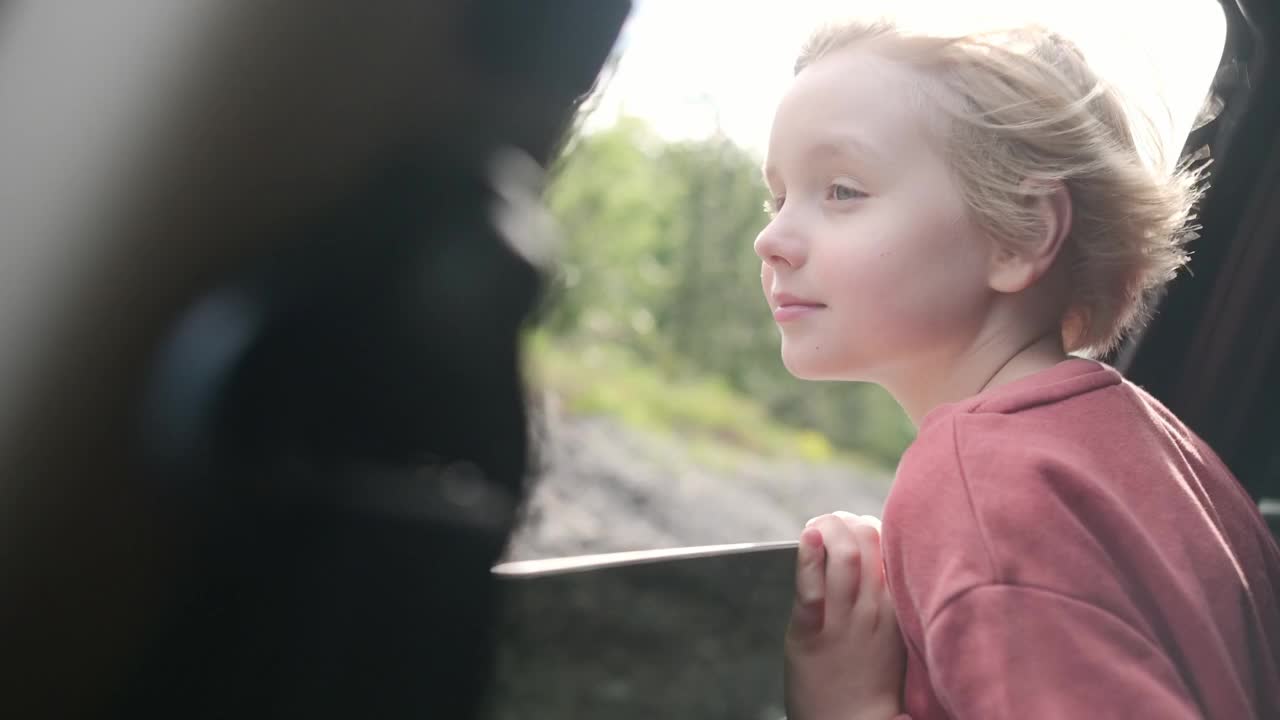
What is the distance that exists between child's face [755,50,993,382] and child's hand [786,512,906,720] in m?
0.23

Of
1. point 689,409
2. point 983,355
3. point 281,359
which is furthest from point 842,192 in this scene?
point 689,409

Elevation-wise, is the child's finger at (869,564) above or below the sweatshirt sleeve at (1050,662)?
below

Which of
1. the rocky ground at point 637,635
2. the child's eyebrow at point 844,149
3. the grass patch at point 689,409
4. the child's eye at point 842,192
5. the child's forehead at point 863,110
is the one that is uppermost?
the child's forehead at point 863,110

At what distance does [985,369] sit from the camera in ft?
4.68

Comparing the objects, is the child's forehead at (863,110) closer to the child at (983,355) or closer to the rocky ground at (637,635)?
the child at (983,355)

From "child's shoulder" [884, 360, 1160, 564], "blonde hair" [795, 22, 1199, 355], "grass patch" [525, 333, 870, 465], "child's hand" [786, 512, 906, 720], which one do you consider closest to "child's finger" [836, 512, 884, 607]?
"child's hand" [786, 512, 906, 720]

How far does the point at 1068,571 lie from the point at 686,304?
24.1 ft

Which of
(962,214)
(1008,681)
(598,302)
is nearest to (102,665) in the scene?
(1008,681)

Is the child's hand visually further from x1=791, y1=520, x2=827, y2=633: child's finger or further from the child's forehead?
the child's forehead

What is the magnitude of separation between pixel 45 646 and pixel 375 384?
41 centimetres

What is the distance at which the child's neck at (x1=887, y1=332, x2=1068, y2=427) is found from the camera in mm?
1407

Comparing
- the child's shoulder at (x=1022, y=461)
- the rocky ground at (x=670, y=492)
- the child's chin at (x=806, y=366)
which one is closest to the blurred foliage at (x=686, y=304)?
the rocky ground at (x=670, y=492)

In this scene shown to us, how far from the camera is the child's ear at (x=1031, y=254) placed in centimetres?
141

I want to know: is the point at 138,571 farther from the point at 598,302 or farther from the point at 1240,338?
the point at 598,302
